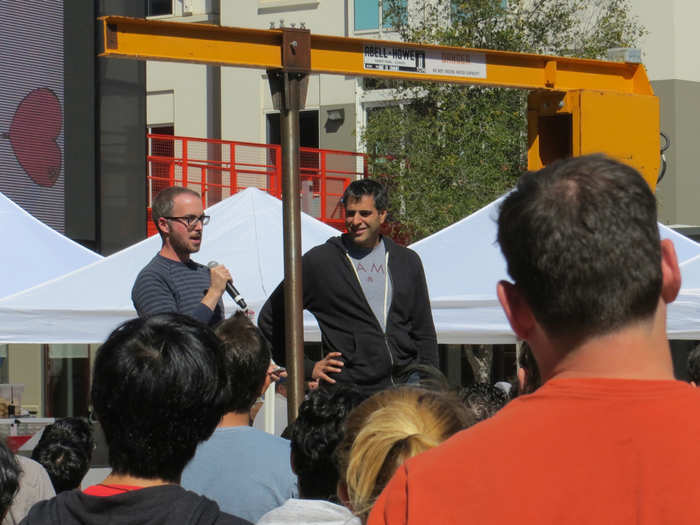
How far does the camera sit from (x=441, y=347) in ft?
62.5

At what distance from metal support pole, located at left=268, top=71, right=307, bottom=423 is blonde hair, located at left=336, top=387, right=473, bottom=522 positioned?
2875mm

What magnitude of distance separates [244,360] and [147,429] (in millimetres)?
1331

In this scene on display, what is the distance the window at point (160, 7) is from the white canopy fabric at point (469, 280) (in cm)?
2110

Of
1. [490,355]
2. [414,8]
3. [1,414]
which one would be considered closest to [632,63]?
[1,414]

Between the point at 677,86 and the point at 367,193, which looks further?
the point at 677,86

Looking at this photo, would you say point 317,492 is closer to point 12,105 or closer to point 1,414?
point 1,414

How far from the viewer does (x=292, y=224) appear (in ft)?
19.1

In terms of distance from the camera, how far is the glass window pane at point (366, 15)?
2572 centimetres

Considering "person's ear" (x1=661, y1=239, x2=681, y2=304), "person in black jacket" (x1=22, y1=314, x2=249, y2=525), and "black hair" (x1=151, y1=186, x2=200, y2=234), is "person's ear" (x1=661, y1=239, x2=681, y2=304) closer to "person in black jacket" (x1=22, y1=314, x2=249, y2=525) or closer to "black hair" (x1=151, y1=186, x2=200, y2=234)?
"person in black jacket" (x1=22, y1=314, x2=249, y2=525)

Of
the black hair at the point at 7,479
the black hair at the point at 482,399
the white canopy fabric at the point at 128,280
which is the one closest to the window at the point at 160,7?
the white canopy fabric at the point at 128,280

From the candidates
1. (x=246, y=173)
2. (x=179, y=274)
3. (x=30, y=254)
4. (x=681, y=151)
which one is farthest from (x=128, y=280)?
(x=681, y=151)

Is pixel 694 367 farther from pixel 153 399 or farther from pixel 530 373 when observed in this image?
pixel 153 399

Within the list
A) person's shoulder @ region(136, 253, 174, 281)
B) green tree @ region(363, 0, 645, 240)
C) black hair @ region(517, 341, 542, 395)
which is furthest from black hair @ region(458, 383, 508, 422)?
green tree @ region(363, 0, 645, 240)

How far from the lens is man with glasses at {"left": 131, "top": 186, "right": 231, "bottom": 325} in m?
4.97
